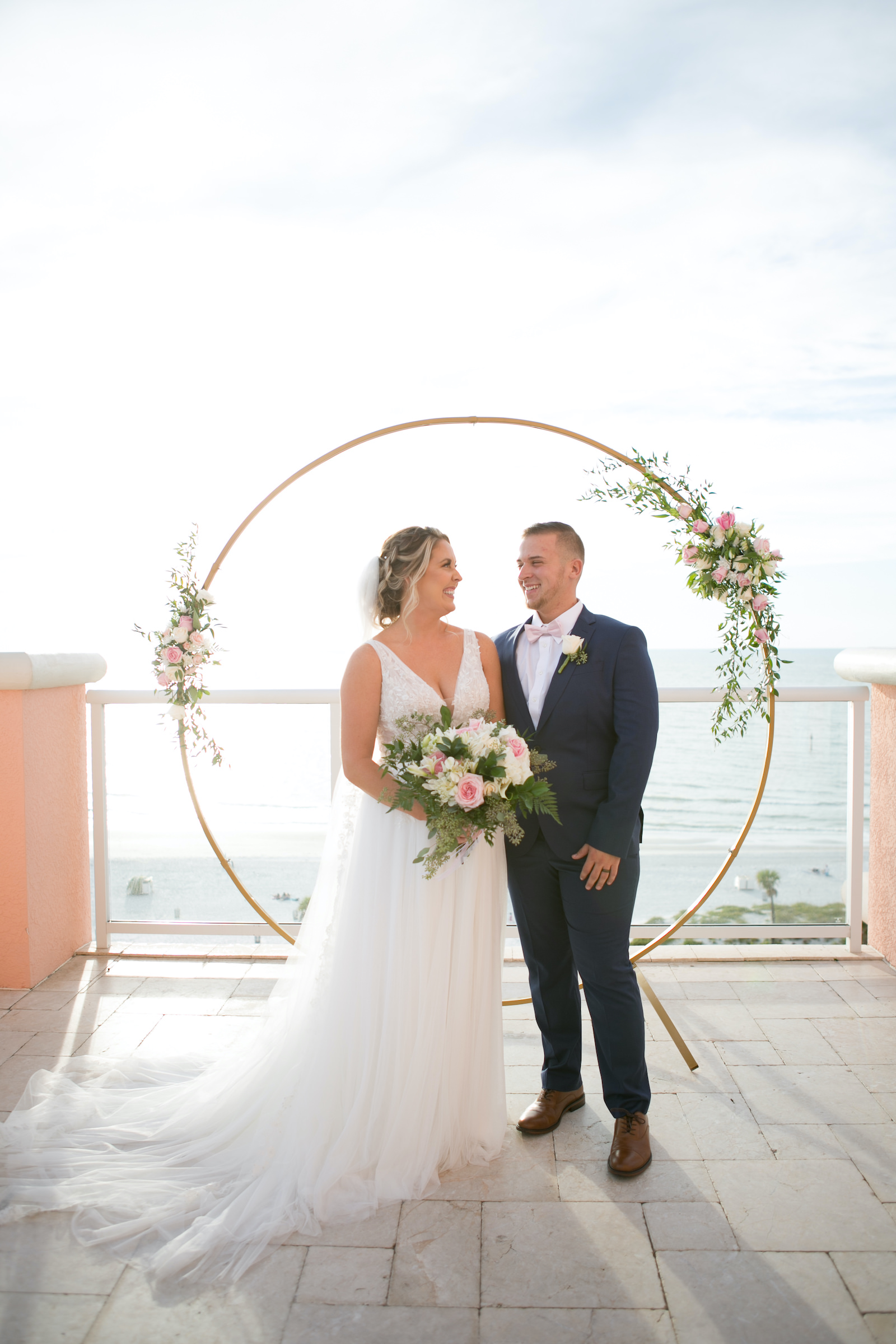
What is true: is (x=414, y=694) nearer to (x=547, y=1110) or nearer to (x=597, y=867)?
(x=597, y=867)

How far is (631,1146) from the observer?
2.79 m

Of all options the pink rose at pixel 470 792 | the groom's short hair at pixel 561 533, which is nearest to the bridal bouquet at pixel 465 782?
the pink rose at pixel 470 792

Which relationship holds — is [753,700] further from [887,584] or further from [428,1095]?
[887,584]

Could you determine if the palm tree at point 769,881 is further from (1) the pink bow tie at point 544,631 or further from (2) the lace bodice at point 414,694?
(2) the lace bodice at point 414,694

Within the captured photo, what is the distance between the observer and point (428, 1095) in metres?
2.77

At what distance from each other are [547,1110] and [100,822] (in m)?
2.84

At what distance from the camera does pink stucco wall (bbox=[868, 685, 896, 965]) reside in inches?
173

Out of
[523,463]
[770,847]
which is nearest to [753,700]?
[523,463]

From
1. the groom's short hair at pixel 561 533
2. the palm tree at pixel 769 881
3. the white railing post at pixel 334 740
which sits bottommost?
the palm tree at pixel 769 881

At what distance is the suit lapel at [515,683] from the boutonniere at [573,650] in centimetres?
18

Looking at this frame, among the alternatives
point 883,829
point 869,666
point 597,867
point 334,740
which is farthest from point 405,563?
point 883,829

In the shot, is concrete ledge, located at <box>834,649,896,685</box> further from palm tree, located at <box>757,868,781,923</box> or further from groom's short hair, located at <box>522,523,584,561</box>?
palm tree, located at <box>757,868,781,923</box>

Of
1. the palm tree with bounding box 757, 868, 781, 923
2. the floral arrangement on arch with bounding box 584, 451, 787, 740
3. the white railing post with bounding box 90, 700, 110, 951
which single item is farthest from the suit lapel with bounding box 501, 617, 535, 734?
the palm tree with bounding box 757, 868, 781, 923

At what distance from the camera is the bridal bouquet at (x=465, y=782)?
258 centimetres
